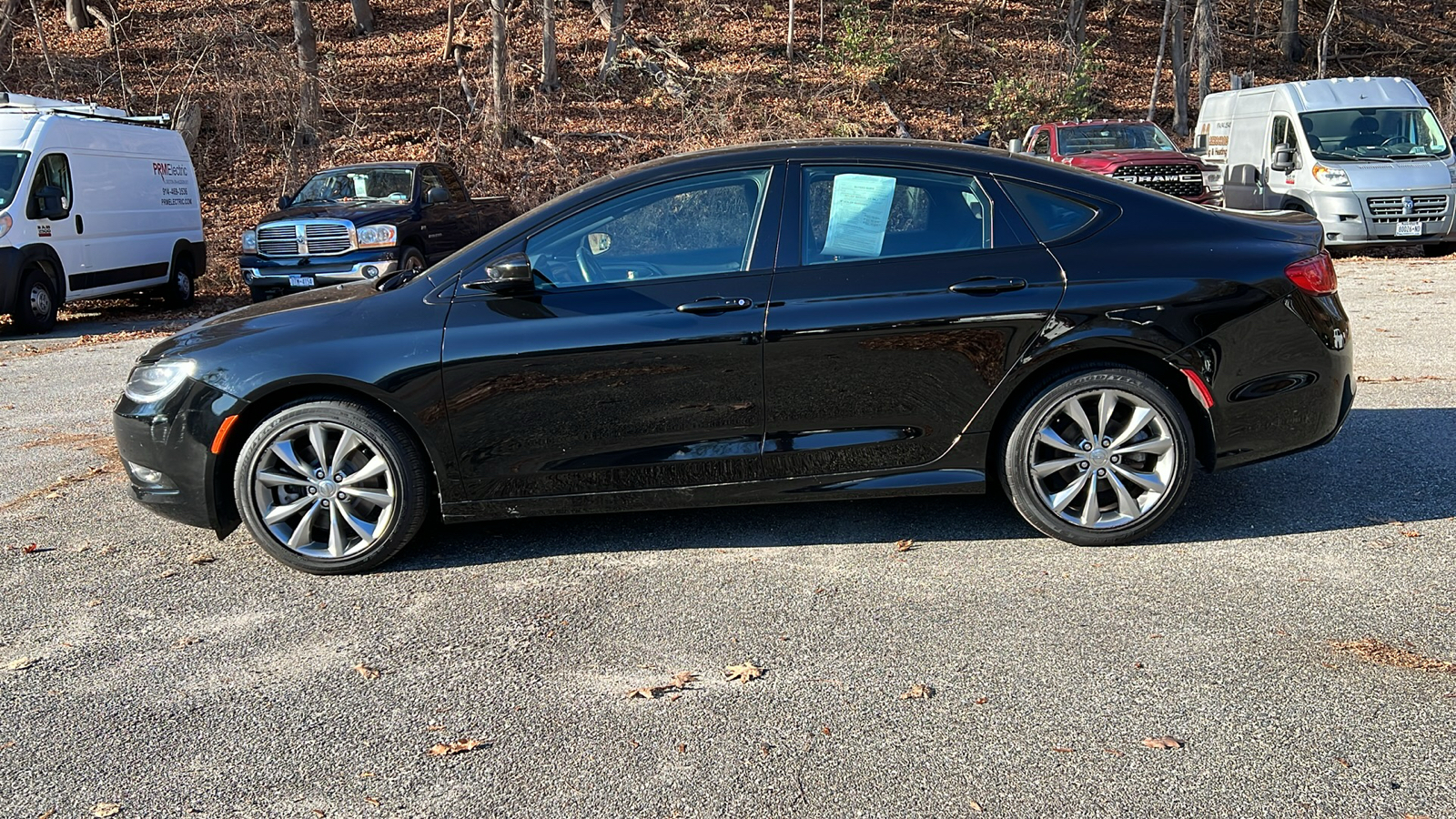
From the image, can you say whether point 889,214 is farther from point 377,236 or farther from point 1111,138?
point 1111,138

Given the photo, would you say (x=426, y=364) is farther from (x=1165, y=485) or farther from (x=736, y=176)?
(x=1165, y=485)

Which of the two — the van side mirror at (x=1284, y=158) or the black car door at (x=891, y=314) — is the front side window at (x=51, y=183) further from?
the van side mirror at (x=1284, y=158)

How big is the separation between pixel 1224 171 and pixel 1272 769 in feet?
57.6

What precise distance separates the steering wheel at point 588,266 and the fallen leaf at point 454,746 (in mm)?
2013

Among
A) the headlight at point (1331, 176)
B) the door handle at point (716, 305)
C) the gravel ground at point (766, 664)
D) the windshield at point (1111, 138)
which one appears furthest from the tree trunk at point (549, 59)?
the door handle at point (716, 305)

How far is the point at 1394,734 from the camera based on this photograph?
3.28m

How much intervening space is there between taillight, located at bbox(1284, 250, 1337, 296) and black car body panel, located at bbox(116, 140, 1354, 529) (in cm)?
5

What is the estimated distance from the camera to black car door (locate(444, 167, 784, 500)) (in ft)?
15.2

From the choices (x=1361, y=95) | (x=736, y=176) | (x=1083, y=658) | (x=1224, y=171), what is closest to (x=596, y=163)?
(x=1224, y=171)

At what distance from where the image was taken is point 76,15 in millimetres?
30984

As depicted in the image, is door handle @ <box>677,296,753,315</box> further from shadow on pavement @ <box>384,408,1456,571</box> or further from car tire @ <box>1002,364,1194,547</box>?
car tire @ <box>1002,364,1194,547</box>

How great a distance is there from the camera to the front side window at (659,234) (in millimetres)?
4777

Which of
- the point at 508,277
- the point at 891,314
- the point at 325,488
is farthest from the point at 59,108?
the point at 891,314

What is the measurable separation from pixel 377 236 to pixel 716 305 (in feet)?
35.0
